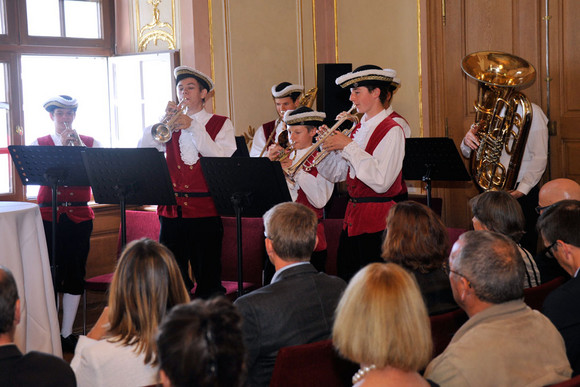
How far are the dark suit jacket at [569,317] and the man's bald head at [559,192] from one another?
1517 millimetres

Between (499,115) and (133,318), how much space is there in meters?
3.73

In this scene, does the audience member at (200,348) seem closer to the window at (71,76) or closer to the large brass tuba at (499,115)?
the large brass tuba at (499,115)

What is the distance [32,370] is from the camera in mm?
1703

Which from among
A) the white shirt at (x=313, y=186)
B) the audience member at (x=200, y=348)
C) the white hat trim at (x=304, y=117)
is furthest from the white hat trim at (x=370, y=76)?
the audience member at (x=200, y=348)

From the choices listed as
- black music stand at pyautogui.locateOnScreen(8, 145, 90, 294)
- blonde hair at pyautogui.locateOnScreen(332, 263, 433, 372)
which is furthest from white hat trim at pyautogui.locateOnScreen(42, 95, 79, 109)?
blonde hair at pyautogui.locateOnScreen(332, 263, 433, 372)

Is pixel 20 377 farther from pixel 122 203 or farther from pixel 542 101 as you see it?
pixel 542 101

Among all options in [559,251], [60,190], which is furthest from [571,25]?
[60,190]

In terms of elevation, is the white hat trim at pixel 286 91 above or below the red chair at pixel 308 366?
above

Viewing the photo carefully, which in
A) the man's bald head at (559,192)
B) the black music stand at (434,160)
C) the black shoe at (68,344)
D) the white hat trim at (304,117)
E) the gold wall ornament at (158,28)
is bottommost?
the black shoe at (68,344)

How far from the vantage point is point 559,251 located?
2.54 m

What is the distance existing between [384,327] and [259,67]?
5.16 m

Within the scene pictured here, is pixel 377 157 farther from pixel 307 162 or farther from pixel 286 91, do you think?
pixel 286 91

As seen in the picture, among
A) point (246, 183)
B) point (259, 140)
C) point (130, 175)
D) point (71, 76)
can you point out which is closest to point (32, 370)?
point (246, 183)

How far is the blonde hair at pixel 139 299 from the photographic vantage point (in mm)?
1937
